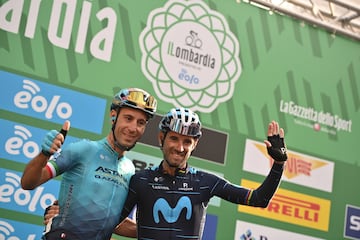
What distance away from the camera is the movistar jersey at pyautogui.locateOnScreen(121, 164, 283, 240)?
2879 mm

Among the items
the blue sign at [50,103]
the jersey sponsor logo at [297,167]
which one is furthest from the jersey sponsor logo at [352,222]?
the blue sign at [50,103]

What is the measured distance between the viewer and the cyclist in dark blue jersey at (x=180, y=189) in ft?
9.44

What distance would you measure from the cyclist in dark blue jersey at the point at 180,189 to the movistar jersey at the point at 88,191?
5.1 inches

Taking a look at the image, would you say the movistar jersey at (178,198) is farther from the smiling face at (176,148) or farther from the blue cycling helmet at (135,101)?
the blue cycling helmet at (135,101)

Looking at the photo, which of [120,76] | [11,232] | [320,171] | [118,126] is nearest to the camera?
[118,126]

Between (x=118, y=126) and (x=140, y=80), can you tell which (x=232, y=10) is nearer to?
(x=140, y=80)

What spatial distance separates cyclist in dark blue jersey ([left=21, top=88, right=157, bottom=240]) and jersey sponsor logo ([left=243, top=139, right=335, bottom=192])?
3.14 metres

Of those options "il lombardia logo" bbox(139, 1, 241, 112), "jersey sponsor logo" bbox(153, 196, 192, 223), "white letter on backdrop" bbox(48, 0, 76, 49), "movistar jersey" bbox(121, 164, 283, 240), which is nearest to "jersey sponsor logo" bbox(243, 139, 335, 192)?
"il lombardia logo" bbox(139, 1, 241, 112)

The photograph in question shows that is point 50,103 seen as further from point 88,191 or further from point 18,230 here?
point 88,191

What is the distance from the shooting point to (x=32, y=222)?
5.07 meters

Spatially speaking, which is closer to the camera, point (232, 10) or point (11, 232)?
point (11, 232)

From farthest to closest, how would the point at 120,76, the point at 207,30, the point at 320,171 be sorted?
the point at 320,171 < the point at 207,30 < the point at 120,76

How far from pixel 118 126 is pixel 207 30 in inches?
128

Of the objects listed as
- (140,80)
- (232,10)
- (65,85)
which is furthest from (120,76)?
(232,10)
